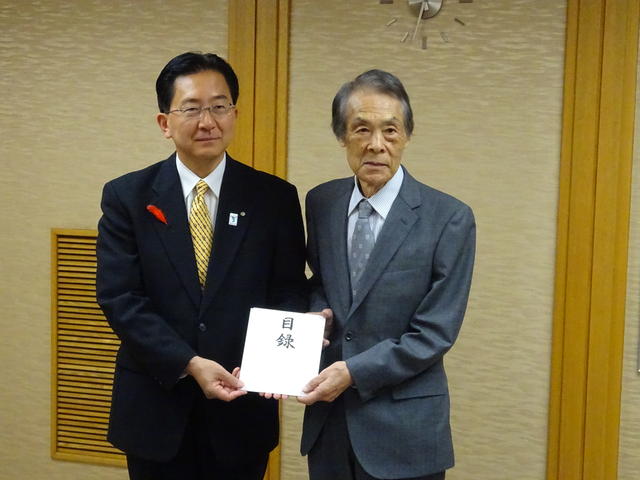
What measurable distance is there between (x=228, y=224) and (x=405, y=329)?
49 centimetres

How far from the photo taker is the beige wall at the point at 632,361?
281 cm

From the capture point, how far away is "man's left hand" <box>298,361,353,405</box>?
1895mm

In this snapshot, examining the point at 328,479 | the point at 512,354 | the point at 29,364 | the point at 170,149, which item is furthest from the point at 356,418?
the point at 29,364

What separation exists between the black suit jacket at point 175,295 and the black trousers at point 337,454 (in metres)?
0.20

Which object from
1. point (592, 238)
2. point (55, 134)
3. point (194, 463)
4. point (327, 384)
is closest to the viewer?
point (327, 384)

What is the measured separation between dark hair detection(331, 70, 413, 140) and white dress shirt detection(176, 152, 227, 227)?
0.32 meters

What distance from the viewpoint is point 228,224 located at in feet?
6.74

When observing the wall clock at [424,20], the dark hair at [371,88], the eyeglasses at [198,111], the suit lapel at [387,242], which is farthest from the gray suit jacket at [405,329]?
the wall clock at [424,20]

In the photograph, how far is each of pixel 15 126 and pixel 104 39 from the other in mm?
515

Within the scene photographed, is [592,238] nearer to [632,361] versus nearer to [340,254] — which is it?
[632,361]

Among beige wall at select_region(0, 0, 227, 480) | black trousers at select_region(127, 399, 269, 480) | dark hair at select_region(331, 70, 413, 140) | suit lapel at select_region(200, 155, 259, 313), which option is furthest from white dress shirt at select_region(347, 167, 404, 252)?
beige wall at select_region(0, 0, 227, 480)

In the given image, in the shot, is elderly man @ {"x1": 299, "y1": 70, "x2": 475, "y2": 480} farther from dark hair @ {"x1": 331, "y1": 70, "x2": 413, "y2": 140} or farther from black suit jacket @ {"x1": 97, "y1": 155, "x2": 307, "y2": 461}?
black suit jacket @ {"x1": 97, "y1": 155, "x2": 307, "y2": 461}

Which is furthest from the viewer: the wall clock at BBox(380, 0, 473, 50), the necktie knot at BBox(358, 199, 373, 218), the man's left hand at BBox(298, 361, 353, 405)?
the wall clock at BBox(380, 0, 473, 50)

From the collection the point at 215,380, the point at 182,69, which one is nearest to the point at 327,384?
the point at 215,380
